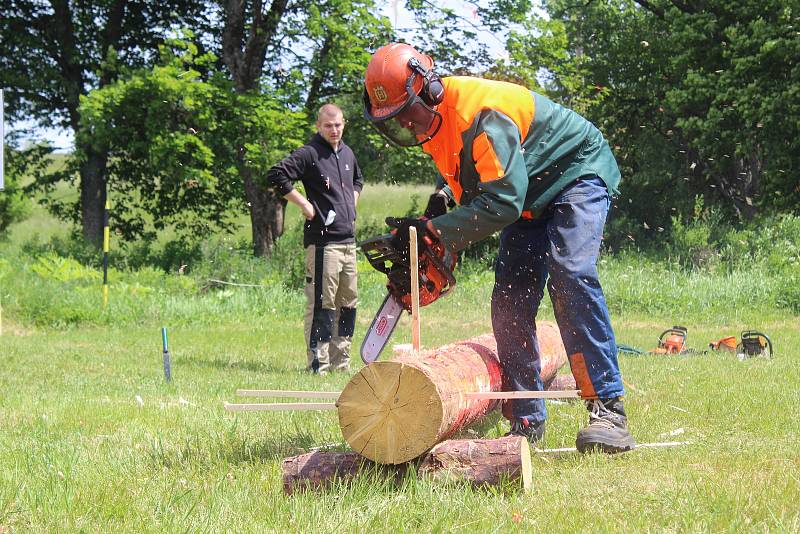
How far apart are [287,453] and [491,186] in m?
1.72

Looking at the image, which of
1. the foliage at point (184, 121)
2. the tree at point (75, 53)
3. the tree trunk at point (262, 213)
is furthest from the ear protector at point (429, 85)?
the tree at point (75, 53)

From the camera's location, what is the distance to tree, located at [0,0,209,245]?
60.1ft

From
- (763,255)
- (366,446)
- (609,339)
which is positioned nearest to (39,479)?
(366,446)

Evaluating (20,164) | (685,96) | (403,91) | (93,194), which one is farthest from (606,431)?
(20,164)

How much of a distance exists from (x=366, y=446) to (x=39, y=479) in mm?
1413

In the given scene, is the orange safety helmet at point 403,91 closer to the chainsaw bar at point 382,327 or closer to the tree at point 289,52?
the chainsaw bar at point 382,327

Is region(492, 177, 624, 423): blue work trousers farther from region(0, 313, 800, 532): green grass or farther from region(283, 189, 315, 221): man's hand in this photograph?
region(283, 189, 315, 221): man's hand

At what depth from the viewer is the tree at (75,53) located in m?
18.3

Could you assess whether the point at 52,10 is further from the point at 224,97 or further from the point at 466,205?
the point at 466,205

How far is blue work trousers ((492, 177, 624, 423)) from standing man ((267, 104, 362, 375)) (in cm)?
329

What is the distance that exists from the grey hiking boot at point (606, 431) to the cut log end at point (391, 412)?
0.93 meters

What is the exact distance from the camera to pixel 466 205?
407 centimetres

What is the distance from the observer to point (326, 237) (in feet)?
25.8

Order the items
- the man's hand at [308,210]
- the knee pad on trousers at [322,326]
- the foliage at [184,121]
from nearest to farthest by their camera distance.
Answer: the man's hand at [308,210], the knee pad on trousers at [322,326], the foliage at [184,121]
